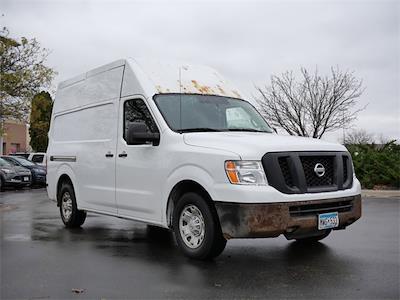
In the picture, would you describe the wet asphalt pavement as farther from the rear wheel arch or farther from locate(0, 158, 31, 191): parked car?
locate(0, 158, 31, 191): parked car

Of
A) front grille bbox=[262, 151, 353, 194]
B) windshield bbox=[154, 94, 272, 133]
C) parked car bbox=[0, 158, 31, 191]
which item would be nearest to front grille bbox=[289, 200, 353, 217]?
front grille bbox=[262, 151, 353, 194]

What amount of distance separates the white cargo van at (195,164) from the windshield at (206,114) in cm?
2

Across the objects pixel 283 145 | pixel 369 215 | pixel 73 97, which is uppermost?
pixel 73 97

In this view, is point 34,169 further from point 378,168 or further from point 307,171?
point 307,171

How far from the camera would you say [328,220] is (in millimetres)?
6051

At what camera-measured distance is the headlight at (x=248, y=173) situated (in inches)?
224

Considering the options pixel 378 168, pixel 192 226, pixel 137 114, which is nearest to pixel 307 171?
pixel 192 226

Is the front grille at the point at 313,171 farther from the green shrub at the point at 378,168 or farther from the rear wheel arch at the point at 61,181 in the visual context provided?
the green shrub at the point at 378,168

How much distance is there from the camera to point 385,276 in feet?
17.9

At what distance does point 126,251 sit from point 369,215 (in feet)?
20.6

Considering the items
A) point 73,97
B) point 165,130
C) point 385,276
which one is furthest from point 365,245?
point 73,97

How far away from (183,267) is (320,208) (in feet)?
5.76

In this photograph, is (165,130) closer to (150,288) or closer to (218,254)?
(218,254)

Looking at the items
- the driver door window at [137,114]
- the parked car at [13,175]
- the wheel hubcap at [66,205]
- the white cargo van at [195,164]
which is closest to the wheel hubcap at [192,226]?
the white cargo van at [195,164]
